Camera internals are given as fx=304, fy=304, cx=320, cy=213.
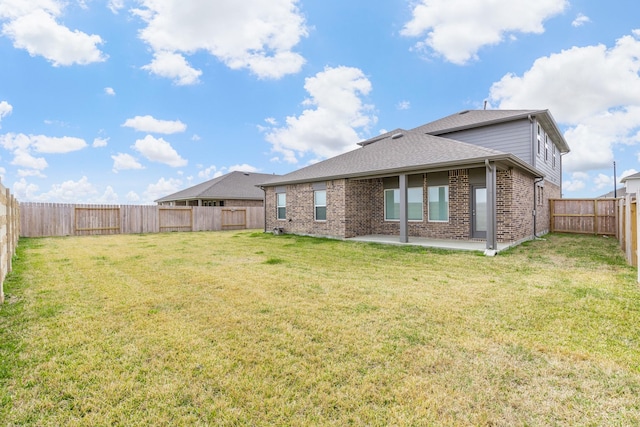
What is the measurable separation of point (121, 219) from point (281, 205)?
384 inches

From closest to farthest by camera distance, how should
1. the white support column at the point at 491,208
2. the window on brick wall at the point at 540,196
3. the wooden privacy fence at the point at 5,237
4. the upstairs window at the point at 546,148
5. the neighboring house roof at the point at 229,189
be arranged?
the wooden privacy fence at the point at 5,237
the white support column at the point at 491,208
the window on brick wall at the point at 540,196
the upstairs window at the point at 546,148
the neighboring house roof at the point at 229,189

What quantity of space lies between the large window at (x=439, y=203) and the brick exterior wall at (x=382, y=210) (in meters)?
0.18

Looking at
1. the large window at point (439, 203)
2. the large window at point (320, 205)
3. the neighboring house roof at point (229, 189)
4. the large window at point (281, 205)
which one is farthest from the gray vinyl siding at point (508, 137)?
the neighboring house roof at point (229, 189)

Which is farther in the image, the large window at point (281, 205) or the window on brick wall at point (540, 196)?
the large window at point (281, 205)

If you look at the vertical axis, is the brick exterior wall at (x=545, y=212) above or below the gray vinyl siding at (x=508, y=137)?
below

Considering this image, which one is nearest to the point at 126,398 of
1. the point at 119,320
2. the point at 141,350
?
the point at 141,350

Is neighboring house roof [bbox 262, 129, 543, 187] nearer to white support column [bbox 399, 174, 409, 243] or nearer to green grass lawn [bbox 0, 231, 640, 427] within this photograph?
white support column [bbox 399, 174, 409, 243]

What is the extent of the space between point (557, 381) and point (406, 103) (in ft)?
53.4

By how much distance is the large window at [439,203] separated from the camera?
1205 centimetres

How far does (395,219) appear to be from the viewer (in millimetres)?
13430

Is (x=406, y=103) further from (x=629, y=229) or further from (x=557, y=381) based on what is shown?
(x=557, y=381)

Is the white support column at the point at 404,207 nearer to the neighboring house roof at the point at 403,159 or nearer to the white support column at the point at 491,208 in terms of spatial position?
the neighboring house roof at the point at 403,159

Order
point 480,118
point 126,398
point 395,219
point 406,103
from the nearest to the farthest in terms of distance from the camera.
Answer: point 126,398 → point 395,219 → point 480,118 → point 406,103

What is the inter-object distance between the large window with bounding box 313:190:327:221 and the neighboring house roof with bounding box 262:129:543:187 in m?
0.79
